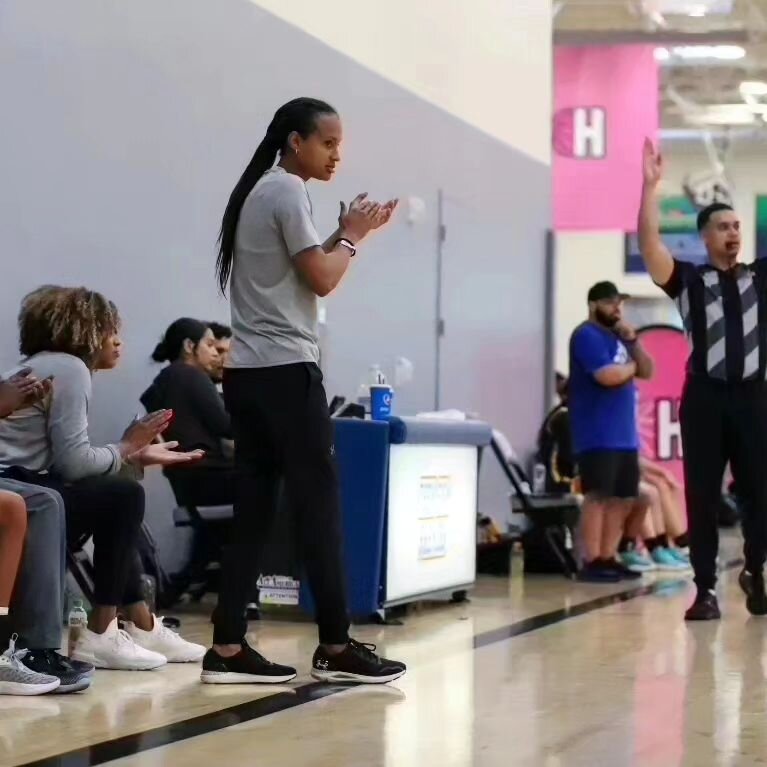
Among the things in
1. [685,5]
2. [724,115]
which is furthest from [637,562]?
[724,115]

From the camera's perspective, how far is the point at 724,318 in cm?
534

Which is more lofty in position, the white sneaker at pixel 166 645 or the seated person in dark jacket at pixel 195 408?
the seated person in dark jacket at pixel 195 408

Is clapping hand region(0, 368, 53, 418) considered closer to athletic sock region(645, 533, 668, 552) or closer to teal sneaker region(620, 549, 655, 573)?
teal sneaker region(620, 549, 655, 573)

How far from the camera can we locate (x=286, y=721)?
3.18 m

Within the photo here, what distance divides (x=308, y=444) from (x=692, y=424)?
2.15 meters

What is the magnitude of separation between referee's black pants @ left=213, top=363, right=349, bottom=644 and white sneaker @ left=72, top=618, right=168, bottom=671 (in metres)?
0.43

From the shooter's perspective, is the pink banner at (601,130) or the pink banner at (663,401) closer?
the pink banner at (663,401)

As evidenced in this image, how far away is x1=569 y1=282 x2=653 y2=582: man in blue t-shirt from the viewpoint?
23.0ft

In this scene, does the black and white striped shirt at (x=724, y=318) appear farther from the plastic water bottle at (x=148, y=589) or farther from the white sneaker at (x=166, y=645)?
the white sneaker at (x=166, y=645)

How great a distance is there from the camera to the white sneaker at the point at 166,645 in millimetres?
4145

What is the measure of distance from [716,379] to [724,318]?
0.21m

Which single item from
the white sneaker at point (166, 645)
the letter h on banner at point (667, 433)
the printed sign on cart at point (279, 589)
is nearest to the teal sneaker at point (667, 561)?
the letter h on banner at point (667, 433)

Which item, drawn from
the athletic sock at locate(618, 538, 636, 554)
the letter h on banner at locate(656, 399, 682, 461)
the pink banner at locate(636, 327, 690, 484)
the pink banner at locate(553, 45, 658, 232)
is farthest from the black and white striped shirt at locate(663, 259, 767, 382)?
the letter h on banner at locate(656, 399, 682, 461)

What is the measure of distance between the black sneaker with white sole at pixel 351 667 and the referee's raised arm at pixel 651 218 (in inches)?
82.5
